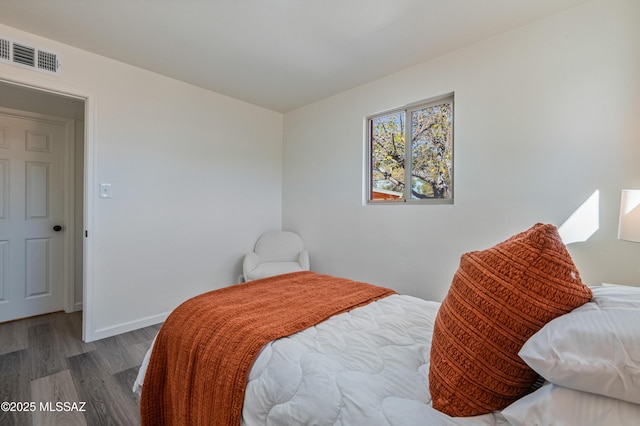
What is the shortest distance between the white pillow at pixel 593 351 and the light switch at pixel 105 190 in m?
2.95

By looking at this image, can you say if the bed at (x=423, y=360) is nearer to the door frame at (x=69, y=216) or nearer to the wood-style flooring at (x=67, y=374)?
the wood-style flooring at (x=67, y=374)

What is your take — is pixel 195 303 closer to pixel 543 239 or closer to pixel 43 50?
pixel 543 239

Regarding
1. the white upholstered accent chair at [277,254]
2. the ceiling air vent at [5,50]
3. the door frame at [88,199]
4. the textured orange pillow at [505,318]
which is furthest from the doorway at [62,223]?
the textured orange pillow at [505,318]

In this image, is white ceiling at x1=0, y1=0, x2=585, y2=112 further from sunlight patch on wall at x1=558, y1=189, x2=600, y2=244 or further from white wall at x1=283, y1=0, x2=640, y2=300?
sunlight patch on wall at x1=558, y1=189, x2=600, y2=244

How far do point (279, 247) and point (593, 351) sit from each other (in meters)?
2.98

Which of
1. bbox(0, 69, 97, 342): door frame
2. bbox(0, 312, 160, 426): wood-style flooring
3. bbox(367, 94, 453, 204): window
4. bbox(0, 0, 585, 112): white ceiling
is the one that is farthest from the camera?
bbox(367, 94, 453, 204): window

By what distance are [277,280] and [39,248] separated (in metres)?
2.86

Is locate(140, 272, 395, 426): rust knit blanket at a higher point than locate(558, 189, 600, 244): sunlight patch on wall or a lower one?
lower

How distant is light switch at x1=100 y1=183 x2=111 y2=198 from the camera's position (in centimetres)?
244

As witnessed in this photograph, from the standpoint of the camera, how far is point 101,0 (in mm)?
1768

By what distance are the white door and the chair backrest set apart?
214 centimetres

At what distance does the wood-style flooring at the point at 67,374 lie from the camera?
1.56m

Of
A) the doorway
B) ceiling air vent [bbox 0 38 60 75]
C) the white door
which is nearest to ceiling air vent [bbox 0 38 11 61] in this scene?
ceiling air vent [bbox 0 38 60 75]

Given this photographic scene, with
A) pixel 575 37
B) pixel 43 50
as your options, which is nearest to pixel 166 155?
pixel 43 50
